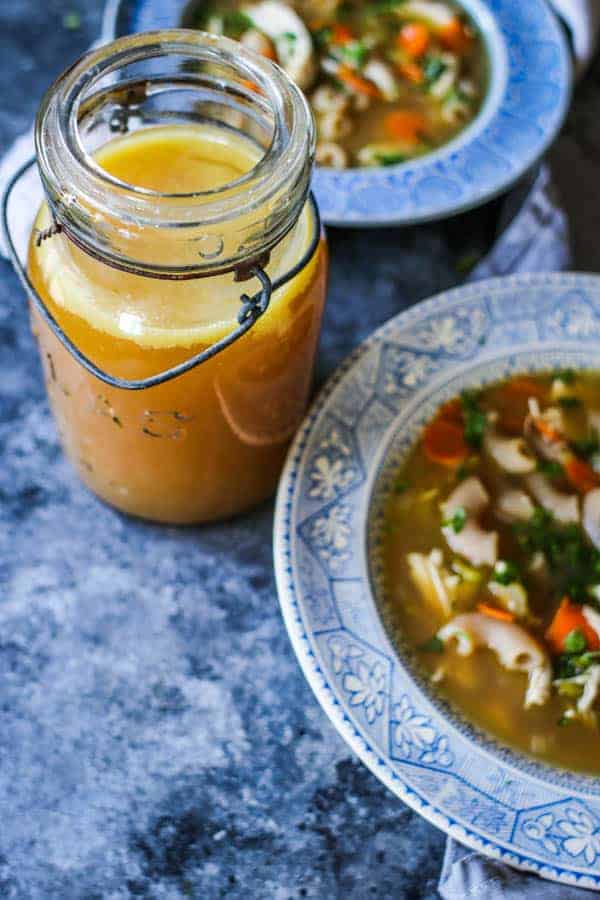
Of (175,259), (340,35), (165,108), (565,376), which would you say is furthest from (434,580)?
(340,35)

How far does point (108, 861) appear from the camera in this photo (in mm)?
1292

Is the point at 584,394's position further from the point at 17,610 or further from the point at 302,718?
the point at 17,610

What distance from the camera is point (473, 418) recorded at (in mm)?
1568

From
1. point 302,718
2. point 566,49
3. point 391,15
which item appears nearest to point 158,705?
point 302,718

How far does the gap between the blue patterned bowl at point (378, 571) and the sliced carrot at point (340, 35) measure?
0.76 meters

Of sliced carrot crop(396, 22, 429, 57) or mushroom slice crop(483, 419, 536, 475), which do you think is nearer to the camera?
mushroom slice crop(483, 419, 536, 475)

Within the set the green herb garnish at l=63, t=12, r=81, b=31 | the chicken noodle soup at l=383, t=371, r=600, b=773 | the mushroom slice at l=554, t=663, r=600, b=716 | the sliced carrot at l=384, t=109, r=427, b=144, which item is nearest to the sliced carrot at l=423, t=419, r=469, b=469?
the chicken noodle soup at l=383, t=371, r=600, b=773

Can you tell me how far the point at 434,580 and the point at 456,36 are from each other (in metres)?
1.20

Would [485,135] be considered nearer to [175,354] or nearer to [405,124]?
[405,124]

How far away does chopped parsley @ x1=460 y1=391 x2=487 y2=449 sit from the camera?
155cm

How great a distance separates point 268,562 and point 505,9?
1.20 meters

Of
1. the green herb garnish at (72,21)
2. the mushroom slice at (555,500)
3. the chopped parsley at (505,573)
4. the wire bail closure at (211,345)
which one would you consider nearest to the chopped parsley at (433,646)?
the chopped parsley at (505,573)

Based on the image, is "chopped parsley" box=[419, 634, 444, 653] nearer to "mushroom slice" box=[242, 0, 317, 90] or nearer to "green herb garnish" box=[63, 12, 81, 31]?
"mushroom slice" box=[242, 0, 317, 90]

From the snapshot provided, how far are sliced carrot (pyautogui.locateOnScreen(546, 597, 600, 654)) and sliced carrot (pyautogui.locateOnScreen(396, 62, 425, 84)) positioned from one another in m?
1.18
